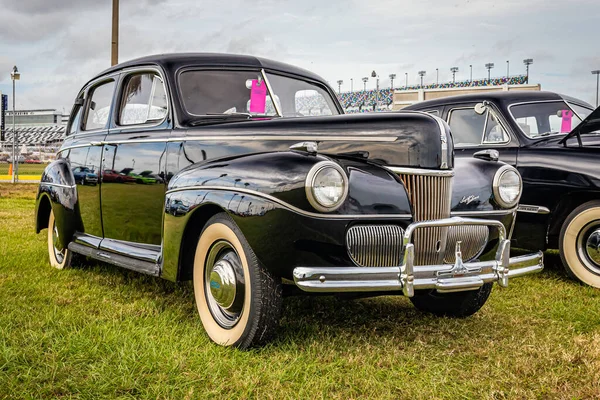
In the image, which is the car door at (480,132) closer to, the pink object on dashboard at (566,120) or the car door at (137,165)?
the pink object on dashboard at (566,120)

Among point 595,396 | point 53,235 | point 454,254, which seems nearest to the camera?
point 595,396

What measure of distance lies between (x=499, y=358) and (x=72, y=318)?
2495 millimetres

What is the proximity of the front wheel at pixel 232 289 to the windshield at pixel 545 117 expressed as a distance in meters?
3.87

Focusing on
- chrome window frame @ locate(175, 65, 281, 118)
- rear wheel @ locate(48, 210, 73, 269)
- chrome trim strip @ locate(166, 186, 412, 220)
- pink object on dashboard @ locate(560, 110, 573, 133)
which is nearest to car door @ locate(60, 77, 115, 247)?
rear wheel @ locate(48, 210, 73, 269)

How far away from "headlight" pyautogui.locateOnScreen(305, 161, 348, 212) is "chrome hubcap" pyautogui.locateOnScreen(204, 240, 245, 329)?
0.60 m

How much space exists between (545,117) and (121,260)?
4396 millimetres

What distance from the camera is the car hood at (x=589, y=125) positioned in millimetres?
5152

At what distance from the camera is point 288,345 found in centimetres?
325

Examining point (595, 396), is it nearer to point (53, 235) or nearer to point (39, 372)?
point (39, 372)

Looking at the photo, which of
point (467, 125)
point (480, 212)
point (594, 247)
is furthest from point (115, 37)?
point (480, 212)

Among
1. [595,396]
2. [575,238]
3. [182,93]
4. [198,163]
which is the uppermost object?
[182,93]

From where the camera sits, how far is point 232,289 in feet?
10.5

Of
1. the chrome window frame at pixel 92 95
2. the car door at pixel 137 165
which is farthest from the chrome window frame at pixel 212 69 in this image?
the chrome window frame at pixel 92 95

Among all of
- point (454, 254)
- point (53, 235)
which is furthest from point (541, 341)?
point (53, 235)
